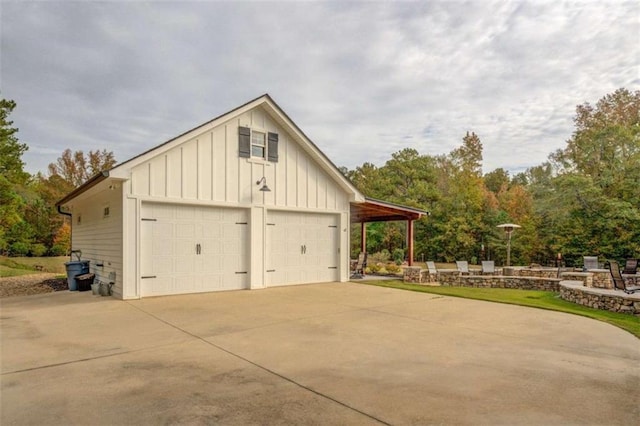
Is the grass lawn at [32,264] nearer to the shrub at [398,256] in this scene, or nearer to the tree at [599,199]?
the shrub at [398,256]

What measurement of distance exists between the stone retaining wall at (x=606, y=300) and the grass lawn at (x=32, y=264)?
22.2 m

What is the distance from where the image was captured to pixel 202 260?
380 inches

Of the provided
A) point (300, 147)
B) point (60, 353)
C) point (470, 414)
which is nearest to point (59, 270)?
point (300, 147)

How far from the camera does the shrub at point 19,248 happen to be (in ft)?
80.7

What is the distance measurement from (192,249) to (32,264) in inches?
761

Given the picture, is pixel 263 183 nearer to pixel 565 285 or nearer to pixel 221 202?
pixel 221 202

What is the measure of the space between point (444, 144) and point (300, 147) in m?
22.8

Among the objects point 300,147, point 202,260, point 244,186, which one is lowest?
point 202,260

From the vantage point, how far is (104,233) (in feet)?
33.9

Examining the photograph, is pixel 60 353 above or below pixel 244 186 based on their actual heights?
below

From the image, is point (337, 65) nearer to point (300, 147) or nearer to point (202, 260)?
point (300, 147)

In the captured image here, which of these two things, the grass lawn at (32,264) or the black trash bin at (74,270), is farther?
the grass lawn at (32,264)

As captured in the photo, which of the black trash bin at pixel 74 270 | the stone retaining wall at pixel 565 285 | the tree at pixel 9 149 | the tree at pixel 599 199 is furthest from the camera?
the tree at pixel 9 149

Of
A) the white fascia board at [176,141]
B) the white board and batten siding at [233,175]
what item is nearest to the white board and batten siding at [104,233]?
the white fascia board at [176,141]
